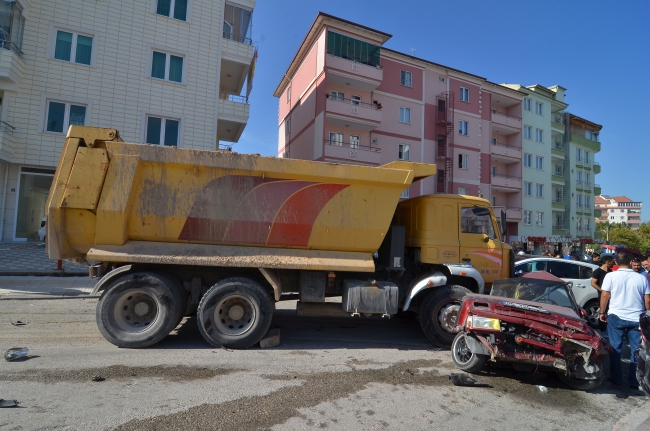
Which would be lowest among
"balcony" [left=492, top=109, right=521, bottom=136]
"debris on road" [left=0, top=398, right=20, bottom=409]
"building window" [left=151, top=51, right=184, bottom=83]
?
"debris on road" [left=0, top=398, right=20, bottom=409]

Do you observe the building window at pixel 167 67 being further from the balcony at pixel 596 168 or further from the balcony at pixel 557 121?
the balcony at pixel 596 168

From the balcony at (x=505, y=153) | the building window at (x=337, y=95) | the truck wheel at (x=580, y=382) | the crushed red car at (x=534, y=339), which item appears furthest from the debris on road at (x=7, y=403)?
the balcony at (x=505, y=153)

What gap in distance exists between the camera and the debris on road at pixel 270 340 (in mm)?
6094

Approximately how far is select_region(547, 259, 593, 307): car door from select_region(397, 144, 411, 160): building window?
19.5 meters

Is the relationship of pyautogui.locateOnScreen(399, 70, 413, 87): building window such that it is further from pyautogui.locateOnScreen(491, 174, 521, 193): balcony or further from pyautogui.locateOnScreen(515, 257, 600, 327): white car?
pyautogui.locateOnScreen(515, 257, 600, 327): white car

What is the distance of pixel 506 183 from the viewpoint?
35125 millimetres

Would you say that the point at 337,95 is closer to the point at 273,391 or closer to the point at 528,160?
the point at 528,160

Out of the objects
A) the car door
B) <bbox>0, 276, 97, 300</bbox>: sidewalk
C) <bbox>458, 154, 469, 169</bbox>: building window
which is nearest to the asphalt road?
<bbox>0, 276, 97, 300</bbox>: sidewalk

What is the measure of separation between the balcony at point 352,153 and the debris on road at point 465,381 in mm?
20431

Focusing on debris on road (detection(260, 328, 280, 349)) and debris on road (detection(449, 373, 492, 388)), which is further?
debris on road (detection(260, 328, 280, 349))

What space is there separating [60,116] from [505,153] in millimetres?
33757

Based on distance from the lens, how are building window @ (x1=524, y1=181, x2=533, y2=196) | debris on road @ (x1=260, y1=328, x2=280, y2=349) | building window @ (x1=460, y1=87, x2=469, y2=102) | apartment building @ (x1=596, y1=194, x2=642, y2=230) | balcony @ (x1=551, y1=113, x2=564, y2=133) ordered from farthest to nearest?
apartment building @ (x1=596, y1=194, x2=642, y2=230), balcony @ (x1=551, y1=113, x2=564, y2=133), building window @ (x1=524, y1=181, x2=533, y2=196), building window @ (x1=460, y1=87, x2=469, y2=102), debris on road @ (x1=260, y1=328, x2=280, y2=349)

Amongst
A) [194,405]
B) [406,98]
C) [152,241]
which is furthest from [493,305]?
[406,98]

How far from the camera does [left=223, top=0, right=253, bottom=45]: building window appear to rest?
1986 centimetres
